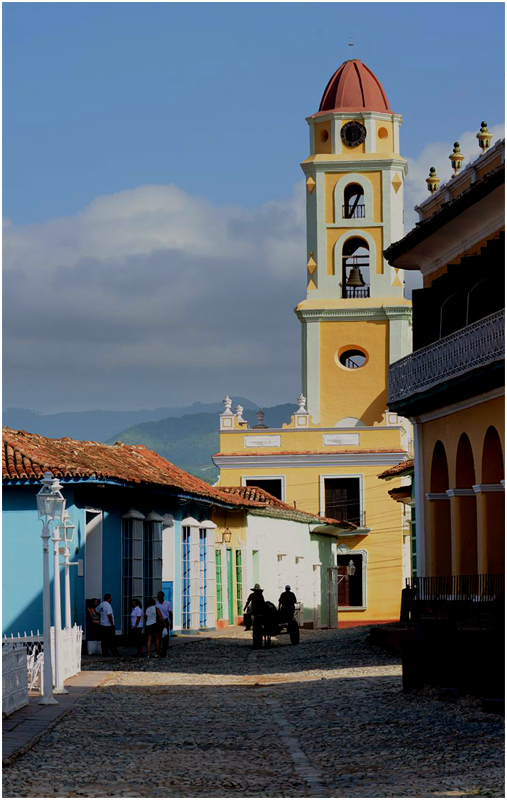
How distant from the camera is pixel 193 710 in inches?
616

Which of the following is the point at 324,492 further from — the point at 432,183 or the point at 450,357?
the point at 450,357

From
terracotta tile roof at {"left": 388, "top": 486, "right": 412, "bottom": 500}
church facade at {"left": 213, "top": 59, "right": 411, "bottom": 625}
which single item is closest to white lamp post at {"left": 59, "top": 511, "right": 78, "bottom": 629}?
terracotta tile roof at {"left": 388, "top": 486, "right": 412, "bottom": 500}

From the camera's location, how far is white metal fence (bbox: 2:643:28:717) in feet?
45.5

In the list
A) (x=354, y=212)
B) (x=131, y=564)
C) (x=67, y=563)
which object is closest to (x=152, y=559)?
(x=131, y=564)

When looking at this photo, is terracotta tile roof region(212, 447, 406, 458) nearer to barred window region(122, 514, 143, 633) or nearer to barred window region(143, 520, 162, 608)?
barred window region(143, 520, 162, 608)

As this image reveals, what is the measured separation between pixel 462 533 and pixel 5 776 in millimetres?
12972

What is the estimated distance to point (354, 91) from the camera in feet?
181

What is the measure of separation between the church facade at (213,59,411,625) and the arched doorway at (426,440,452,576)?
27865mm

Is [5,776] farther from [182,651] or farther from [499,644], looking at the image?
[182,651]

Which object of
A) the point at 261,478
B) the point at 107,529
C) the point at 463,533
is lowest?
the point at 463,533

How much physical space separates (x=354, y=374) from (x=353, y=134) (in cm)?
926

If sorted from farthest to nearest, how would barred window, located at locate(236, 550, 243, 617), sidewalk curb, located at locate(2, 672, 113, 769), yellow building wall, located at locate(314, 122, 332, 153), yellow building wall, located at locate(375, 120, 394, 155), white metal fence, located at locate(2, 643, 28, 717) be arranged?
yellow building wall, located at locate(314, 122, 332, 153), yellow building wall, located at locate(375, 120, 394, 155), barred window, located at locate(236, 550, 243, 617), white metal fence, located at locate(2, 643, 28, 717), sidewalk curb, located at locate(2, 672, 113, 769)

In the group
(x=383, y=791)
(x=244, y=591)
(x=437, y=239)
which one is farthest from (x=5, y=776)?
(x=244, y=591)

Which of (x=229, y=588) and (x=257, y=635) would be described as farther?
(x=229, y=588)
